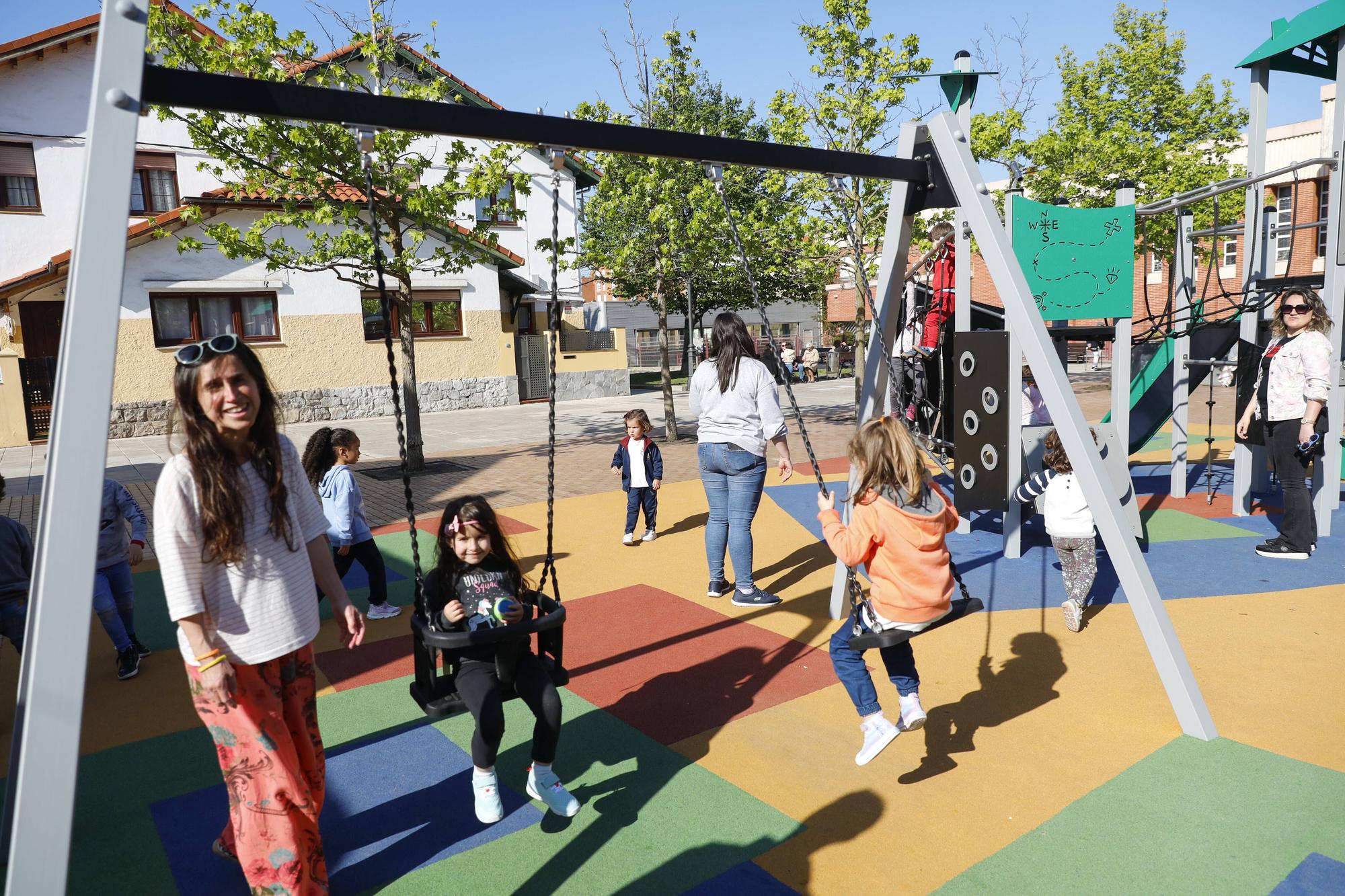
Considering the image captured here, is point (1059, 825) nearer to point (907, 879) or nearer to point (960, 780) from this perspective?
point (960, 780)

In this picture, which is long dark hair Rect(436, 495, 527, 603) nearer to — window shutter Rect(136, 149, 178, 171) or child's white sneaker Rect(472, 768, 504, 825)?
child's white sneaker Rect(472, 768, 504, 825)

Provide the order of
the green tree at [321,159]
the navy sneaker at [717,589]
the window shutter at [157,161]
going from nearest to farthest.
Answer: the navy sneaker at [717,589] < the green tree at [321,159] < the window shutter at [157,161]

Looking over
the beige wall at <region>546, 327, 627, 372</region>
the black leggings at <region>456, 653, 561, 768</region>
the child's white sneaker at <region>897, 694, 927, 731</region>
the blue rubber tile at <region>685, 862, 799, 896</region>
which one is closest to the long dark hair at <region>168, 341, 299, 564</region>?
the black leggings at <region>456, 653, 561, 768</region>

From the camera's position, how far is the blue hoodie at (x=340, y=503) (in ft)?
17.5

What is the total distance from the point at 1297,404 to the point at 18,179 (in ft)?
74.4

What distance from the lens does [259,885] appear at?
2.46 m

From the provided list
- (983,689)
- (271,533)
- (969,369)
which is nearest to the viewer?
(271,533)

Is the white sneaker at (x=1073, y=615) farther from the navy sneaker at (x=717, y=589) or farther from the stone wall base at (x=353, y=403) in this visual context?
the stone wall base at (x=353, y=403)

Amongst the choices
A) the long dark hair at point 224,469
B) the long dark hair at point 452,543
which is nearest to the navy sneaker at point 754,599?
the long dark hair at point 452,543

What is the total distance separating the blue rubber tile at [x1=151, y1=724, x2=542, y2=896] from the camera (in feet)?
9.71

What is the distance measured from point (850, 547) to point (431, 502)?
24.6ft

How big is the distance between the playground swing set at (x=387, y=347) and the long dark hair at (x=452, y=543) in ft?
0.35

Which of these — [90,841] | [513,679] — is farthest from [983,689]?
[90,841]

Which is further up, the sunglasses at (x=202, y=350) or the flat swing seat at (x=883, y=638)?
the sunglasses at (x=202, y=350)
